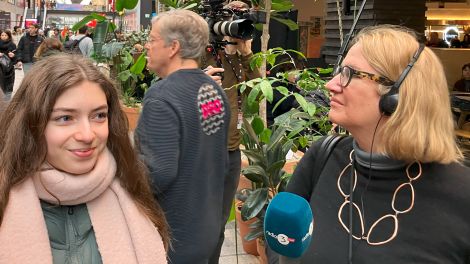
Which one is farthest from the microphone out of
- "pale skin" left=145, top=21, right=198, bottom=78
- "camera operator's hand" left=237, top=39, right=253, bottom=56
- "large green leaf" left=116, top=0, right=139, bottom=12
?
"large green leaf" left=116, top=0, right=139, bottom=12

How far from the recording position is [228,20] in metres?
3.34

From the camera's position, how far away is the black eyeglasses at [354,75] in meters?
1.58

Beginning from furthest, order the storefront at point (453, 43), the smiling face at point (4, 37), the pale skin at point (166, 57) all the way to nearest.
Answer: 1. the smiling face at point (4, 37)
2. the storefront at point (453, 43)
3. the pale skin at point (166, 57)

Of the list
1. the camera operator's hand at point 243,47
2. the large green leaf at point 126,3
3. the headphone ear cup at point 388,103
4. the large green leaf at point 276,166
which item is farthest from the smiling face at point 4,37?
the headphone ear cup at point 388,103

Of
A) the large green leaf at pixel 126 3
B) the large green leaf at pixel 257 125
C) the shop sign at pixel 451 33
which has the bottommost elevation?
the large green leaf at pixel 257 125

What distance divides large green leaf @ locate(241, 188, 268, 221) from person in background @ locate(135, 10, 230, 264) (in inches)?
21.5

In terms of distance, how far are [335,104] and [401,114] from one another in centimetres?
21

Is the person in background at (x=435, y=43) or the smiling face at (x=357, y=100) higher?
the person in background at (x=435, y=43)

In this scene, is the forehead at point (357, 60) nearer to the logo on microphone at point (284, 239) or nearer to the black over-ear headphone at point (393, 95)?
the black over-ear headphone at point (393, 95)

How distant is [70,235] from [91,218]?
69 millimetres

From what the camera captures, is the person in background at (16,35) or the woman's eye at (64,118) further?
the person in background at (16,35)

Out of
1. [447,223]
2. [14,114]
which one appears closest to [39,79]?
[14,114]

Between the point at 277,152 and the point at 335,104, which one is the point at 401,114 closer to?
the point at 335,104

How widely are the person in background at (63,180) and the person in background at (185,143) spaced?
72 cm
